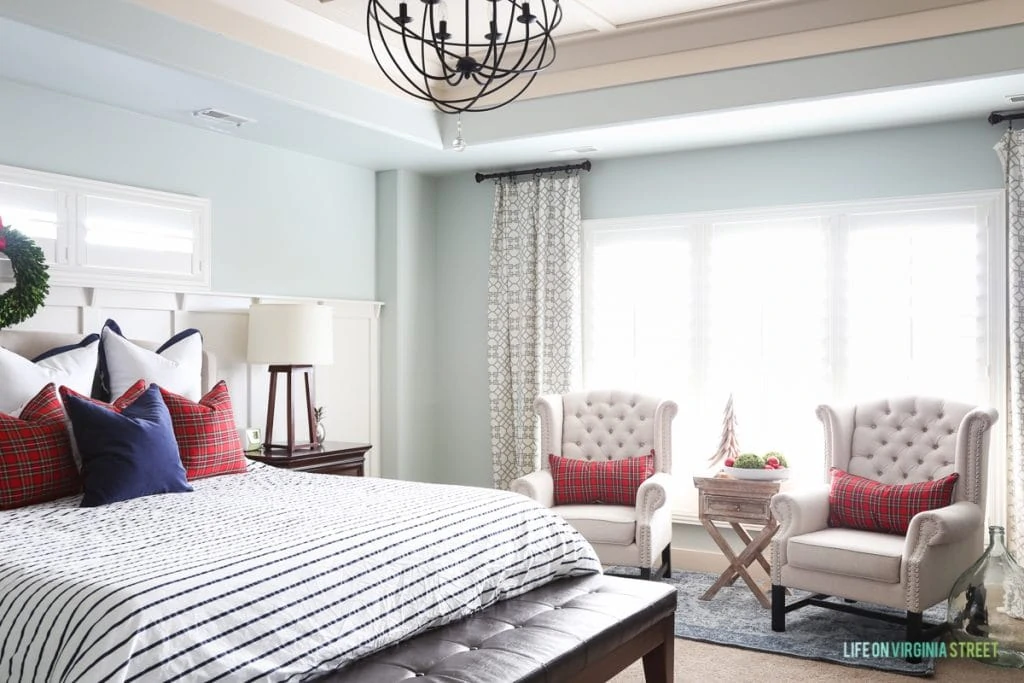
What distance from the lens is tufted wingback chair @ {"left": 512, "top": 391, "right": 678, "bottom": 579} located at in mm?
4590

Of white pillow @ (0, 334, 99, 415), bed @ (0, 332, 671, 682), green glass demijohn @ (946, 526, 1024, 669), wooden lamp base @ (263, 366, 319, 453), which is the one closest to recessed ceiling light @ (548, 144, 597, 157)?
wooden lamp base @ (263, 366, 319, 453)

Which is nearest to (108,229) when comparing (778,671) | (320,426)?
(320,426)

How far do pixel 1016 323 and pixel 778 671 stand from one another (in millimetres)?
2163

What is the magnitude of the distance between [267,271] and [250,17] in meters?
1.54

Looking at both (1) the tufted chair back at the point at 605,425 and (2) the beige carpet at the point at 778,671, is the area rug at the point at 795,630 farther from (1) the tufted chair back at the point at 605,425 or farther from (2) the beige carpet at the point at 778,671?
(1) the tufted chair back at the point at 605,425

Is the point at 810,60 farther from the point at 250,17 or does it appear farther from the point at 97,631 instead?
the point at 97,631

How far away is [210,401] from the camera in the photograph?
391cm

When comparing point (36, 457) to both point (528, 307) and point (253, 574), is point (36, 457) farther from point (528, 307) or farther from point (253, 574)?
point (528, 307)

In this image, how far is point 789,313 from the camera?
5262mm

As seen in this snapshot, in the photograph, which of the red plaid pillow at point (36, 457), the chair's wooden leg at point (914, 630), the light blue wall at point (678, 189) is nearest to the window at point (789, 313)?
the light blue wall at point (678, 189)

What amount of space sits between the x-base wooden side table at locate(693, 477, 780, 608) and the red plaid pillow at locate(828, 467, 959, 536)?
301 mm

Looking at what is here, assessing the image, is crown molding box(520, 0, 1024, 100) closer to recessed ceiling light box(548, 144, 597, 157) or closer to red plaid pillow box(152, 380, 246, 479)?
recessed ceiling light box(548, 144, 597, 157)

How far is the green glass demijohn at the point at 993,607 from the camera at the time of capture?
3.69 metres

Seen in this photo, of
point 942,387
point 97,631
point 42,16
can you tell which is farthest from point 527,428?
point 97,631
